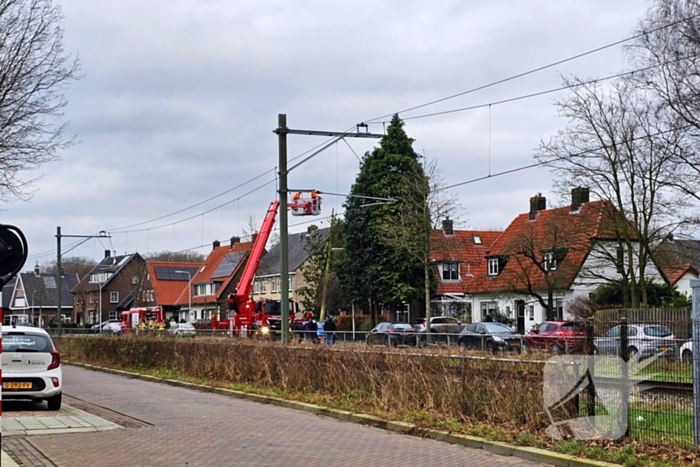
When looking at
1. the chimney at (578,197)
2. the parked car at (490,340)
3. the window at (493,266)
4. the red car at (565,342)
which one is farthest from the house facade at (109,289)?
the red car at (565,342)

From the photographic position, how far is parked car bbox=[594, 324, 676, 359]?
35.2 ft

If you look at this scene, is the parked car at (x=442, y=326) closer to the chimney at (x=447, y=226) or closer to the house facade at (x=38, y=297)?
the chimney at (x=447, y=226)

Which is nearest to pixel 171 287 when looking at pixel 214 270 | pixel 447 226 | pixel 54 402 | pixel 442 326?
pixel 214 270

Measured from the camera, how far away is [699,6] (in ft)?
95.9

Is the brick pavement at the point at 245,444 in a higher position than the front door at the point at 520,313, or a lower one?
lower

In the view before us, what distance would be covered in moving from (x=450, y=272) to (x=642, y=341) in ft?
188

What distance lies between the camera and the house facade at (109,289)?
113 meters

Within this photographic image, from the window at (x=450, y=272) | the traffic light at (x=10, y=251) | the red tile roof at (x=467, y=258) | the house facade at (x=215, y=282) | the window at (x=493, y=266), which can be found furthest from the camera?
the house facade at (x=215, y=282)

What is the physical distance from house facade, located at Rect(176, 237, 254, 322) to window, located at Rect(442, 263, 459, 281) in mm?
23110

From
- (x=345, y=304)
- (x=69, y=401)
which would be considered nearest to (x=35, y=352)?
(x=69, y=401)

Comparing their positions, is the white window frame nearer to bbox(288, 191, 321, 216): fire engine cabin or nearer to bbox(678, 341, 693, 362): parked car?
bbox(288, 191, 321, 216): fire engine cabin

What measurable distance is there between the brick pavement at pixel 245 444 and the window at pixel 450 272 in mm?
50259

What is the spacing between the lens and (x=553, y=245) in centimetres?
4656

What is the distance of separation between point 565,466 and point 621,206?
99.0 ft
